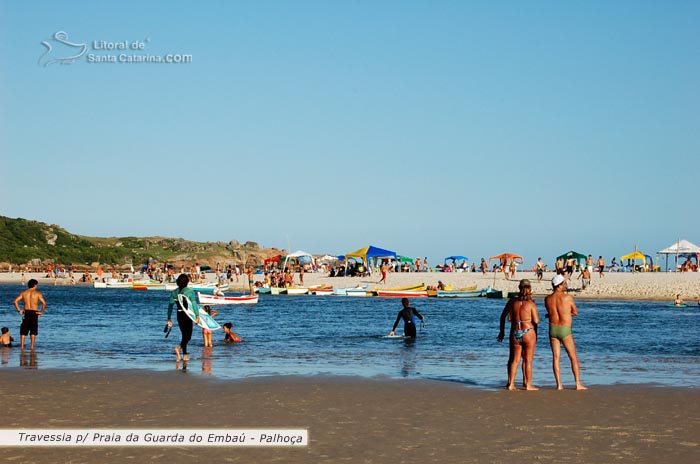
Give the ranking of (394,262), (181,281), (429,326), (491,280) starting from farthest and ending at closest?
(394,262)
(491,280)
(429,326)
(181,281)

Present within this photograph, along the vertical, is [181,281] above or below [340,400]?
above

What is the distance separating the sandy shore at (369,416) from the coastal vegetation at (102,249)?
134 metres

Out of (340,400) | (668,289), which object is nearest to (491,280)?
(668,289)

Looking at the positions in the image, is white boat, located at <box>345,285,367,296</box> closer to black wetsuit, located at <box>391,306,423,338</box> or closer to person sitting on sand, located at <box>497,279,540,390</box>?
black wetsuit, located at <box>391,306,423,338</box>

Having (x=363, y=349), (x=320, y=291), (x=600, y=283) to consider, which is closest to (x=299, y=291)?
(x=320, y=291)

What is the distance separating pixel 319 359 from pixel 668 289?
45660mm

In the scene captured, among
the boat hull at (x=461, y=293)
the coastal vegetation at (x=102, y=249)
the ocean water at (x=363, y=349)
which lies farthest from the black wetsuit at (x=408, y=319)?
the coastal vegetation at (x=102, y=249)

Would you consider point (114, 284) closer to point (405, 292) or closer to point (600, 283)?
point (405, 292)

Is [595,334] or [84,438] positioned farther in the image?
[595,334]

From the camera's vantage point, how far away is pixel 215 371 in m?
15.7

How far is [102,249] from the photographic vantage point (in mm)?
161875

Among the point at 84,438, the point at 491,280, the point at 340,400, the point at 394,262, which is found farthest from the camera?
the point at 394,262

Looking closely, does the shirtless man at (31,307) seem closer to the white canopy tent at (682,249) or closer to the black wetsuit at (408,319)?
the black wetsuit at (408,319)

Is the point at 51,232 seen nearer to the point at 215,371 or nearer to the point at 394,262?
the point at 394,262
